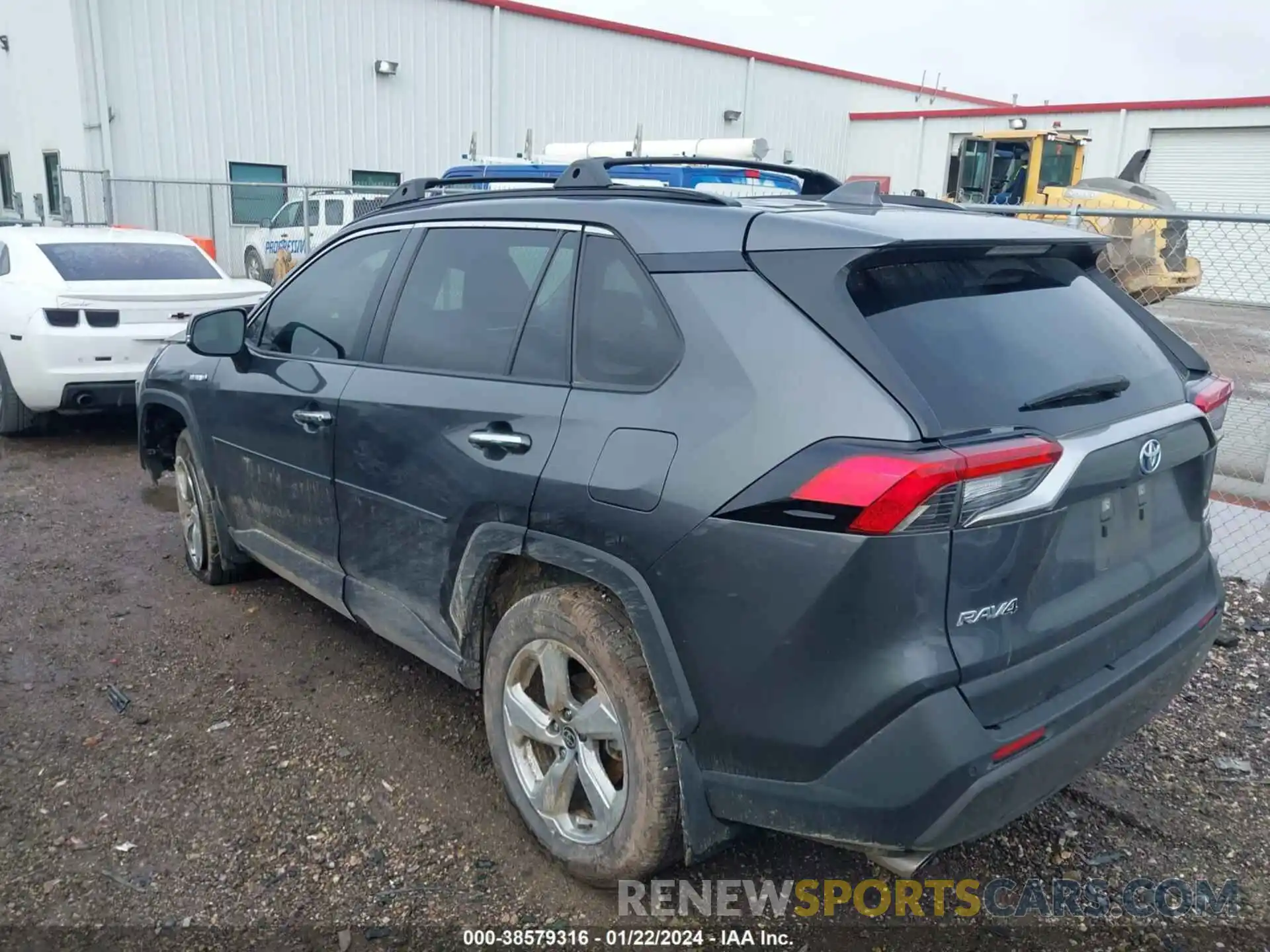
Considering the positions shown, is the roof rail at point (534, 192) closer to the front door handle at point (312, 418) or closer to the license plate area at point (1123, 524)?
the front door handle at point (312, 418)

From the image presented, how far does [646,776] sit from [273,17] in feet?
65.1

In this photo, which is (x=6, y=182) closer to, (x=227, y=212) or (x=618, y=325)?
(x=227, y=212)

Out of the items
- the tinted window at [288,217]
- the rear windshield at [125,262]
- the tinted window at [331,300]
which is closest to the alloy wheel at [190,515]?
the tinted window at [331,300]

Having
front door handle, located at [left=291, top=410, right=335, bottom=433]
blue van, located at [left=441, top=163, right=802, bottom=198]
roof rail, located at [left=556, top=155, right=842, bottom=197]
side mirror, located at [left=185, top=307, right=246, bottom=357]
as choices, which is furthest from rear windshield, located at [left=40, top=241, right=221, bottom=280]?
roof rail, located at [left=556, top=155, right=842, bottom=197]

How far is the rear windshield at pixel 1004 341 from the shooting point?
221 cm

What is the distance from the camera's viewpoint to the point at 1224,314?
1002cm

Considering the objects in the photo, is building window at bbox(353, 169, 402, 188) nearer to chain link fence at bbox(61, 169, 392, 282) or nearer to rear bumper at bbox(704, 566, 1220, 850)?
chain link fence at bbox(61, 169, 392, 282)

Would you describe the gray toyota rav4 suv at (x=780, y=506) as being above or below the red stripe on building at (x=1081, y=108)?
below

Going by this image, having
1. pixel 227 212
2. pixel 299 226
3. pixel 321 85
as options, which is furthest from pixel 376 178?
pixel 299 226

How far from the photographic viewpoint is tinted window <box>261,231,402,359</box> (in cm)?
363

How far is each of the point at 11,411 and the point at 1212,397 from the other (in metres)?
8.05

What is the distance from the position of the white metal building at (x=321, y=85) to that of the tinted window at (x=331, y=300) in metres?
15.8

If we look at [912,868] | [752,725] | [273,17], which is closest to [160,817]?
[752,725]

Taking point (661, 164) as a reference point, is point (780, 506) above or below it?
below
